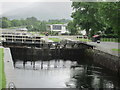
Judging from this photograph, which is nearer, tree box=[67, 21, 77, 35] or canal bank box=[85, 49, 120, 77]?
canal bank box=[85, 49, 120, 77]

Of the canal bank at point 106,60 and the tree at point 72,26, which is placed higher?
the tree at point 72,26

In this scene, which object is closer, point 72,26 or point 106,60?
point 106,60

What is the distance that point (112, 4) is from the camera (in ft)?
66.2

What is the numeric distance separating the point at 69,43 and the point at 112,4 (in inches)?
666

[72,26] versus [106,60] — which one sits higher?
[72,26]

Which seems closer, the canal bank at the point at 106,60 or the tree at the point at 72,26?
the canal bank at the point at 106,60

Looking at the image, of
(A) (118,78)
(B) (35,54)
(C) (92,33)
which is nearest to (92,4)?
(C) (92,33)

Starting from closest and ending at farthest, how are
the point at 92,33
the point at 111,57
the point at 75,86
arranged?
the point at 75,86
the point at 111,57
the point at 92,33

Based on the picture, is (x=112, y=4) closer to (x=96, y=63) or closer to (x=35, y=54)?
(x=96, y=63)

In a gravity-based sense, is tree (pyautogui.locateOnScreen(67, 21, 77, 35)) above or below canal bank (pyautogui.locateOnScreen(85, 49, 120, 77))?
above

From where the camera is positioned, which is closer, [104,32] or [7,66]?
[7,66]

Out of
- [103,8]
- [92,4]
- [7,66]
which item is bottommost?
[7,66]

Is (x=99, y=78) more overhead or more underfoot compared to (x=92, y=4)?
more underfoot

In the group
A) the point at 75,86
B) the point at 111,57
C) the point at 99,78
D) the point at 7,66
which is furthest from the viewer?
the point at 111,57
